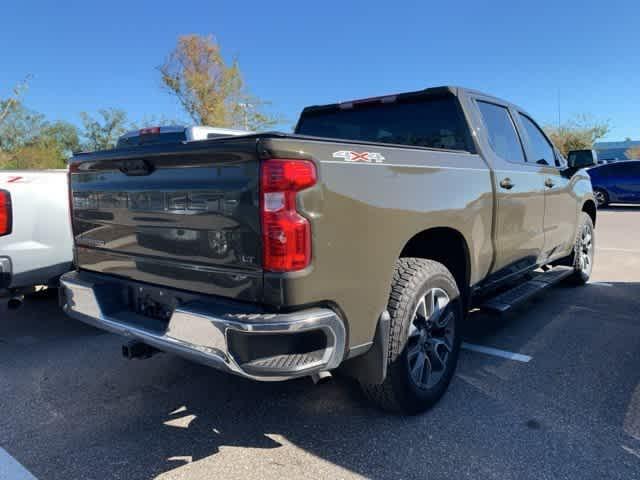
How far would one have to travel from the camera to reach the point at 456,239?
129 inches

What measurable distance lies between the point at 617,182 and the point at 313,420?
1720 centimetres

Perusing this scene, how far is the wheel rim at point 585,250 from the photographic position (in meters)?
5.76

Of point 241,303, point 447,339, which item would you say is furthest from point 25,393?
point 447,339

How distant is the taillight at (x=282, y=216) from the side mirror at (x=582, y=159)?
3890 millimetres

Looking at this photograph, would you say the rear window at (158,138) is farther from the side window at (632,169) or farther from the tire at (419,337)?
the side window at (632,169)

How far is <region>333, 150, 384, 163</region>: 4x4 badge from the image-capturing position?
2287mm

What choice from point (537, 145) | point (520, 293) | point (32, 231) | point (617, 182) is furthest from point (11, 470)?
point (617, 182)

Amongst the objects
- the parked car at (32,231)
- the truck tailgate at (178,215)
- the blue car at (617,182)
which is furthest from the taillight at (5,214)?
the blue car at (617,182)

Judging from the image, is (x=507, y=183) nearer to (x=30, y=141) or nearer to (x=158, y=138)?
(x=158, y=138)

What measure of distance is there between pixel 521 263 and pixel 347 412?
205 cm

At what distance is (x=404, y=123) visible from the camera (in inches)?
151

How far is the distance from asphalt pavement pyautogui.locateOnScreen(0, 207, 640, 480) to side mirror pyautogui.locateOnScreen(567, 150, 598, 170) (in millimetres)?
1665

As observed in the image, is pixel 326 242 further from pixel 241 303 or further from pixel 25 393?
pixel 25 393

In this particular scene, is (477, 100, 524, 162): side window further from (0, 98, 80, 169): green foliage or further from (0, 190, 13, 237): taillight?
→ (0, 98, 80, 169): green foliage
